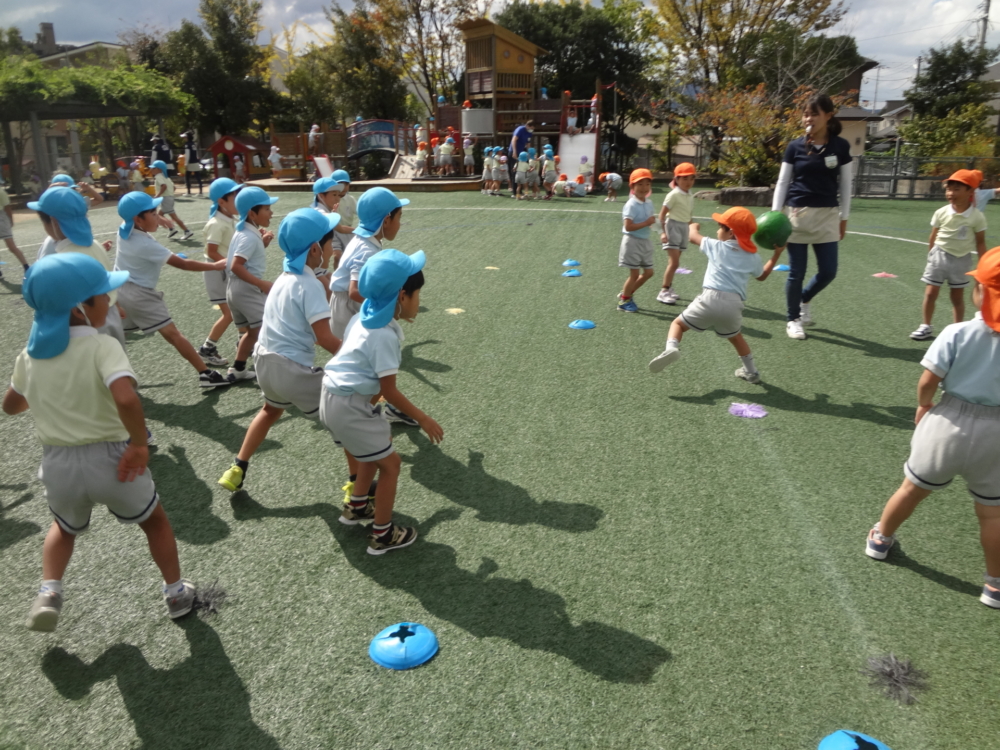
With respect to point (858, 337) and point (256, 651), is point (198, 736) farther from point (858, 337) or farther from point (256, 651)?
point (858, 337)

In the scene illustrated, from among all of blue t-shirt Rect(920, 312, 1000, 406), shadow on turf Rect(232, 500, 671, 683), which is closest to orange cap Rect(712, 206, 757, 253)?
blue t-shirt Rect(920, 312, 1000, 406)

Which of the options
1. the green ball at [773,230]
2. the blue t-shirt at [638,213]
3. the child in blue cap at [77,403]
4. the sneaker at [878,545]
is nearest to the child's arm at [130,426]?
the child in blue cap at [77,403]

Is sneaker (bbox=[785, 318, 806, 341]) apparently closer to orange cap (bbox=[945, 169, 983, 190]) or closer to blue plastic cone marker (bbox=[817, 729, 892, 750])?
orange cap (bbox=[945, 169, 983, 190])

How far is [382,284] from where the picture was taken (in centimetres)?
316

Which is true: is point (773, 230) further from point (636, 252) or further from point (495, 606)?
point (495, 606)

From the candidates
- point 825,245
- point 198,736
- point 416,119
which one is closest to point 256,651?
point 198,736

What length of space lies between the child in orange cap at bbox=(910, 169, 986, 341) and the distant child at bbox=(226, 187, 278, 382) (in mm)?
5959

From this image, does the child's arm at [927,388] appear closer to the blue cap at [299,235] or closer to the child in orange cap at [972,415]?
the child in orange cap at [972,415]

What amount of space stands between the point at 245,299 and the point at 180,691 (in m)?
3.53

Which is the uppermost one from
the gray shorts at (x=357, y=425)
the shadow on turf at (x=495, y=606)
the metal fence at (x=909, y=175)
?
the metal fence at (x=909, y=175)

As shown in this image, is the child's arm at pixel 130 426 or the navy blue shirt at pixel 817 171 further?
the navy blue shirt at pixel 817 171

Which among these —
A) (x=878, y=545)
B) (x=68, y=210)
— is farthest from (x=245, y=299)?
(x=878, y=545)

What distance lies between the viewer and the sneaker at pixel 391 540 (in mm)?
3504

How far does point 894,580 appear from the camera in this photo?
320 centimetres
